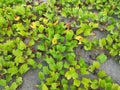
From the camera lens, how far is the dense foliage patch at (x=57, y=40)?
294 centimetres

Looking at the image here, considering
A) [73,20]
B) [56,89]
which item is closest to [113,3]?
[73,20]

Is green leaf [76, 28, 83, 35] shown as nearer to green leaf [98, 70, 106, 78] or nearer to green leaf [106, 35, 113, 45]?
green leaf [106, 35, 113, 45]

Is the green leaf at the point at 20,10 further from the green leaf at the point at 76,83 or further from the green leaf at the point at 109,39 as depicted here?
the green leaf at the point at 76,83

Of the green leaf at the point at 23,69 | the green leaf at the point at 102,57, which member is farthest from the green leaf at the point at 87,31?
the green leaf at the point at 23,69

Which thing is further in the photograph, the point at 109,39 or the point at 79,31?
the point at 79,31

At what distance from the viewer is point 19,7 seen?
12.7 ft

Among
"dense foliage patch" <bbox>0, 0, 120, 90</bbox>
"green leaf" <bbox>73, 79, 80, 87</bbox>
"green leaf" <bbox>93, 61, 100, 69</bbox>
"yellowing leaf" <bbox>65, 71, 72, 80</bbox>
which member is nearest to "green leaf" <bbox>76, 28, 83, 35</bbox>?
"dense foliage patch" <bbox>0, 0, 120, 90</bbox>

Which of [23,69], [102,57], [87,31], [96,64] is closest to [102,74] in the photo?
[96,64]

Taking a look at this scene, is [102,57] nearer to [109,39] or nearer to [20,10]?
[109,39]

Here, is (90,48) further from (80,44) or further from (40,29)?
(40,29)

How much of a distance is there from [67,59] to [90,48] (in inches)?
15.7

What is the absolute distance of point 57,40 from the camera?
346cm

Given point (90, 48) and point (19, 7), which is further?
point (19, 7)

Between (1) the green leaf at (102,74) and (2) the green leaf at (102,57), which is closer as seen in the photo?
(1) the green leaf at (102,74)
